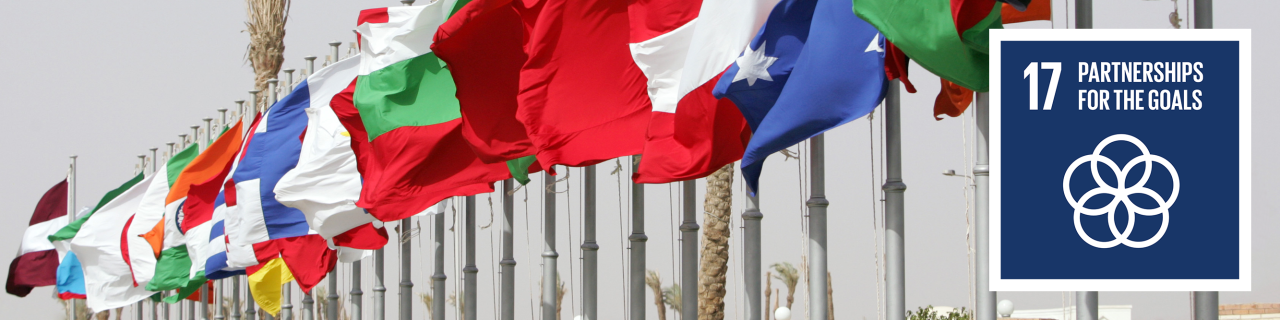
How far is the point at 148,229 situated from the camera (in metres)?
28.9

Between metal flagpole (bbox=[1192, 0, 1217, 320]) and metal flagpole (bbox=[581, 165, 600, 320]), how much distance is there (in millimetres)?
8854

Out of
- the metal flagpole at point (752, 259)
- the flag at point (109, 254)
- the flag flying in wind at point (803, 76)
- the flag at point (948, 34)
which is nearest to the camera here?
the flag at point (948, 34)

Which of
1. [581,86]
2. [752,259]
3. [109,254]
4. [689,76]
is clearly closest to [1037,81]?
[689,76]

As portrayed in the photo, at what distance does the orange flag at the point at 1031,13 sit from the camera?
10.3 metres

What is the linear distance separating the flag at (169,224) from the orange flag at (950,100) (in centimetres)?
1867

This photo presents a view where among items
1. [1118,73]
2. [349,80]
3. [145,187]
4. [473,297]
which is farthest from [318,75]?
[1118,73]

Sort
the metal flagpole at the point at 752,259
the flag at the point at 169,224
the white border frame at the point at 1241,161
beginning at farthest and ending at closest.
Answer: the flag at the point at 169,224 < the metal flagpole at the point at 752,259 < the white border frame at the point at 1241,161

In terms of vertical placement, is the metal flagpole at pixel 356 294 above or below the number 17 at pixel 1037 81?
below

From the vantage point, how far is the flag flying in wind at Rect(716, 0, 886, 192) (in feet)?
31.0

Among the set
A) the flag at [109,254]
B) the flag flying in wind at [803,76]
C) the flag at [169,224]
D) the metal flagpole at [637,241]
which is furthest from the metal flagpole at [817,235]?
the flag at [109,254]

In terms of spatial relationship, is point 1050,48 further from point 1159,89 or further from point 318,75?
point 318,75

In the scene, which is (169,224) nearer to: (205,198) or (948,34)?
(205,198)

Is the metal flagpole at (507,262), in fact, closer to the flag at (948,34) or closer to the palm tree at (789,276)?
the flag at (948,34)

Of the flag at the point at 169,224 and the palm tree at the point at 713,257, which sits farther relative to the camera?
the flag at the point at 169,224
